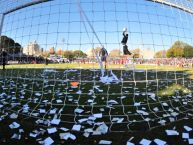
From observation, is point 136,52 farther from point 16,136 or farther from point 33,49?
→ point 16,136

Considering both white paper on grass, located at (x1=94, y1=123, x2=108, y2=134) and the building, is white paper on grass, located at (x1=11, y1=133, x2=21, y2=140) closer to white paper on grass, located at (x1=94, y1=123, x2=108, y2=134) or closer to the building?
white paper on grass, located at (x1=94, y1=123, x2=108, y2=134)

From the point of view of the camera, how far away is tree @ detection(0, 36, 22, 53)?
28.3 ft

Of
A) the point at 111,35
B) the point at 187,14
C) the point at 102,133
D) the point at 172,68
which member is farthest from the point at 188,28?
the point at 102,133

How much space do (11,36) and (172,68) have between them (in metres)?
4.98

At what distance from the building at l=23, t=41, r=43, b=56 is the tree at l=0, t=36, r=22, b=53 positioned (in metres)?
0.31

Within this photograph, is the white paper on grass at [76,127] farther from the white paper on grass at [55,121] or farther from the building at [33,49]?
the building at [33,49]

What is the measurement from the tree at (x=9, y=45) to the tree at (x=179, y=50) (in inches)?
168

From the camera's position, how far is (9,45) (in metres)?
9.20

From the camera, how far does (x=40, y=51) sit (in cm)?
791

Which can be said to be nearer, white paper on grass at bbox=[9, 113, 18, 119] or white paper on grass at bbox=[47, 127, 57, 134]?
white paper on grass at bbox=[47, 127, 57, 134]

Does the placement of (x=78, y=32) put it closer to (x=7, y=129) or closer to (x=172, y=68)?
(x=7, y=129)

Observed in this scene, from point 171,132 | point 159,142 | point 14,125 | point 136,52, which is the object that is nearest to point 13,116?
point 14,125

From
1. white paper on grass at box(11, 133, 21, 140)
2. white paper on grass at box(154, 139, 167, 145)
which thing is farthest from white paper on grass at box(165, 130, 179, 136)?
white paper on grass at box(11, 133, 21, 140)

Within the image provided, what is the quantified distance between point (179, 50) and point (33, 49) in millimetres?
4045
